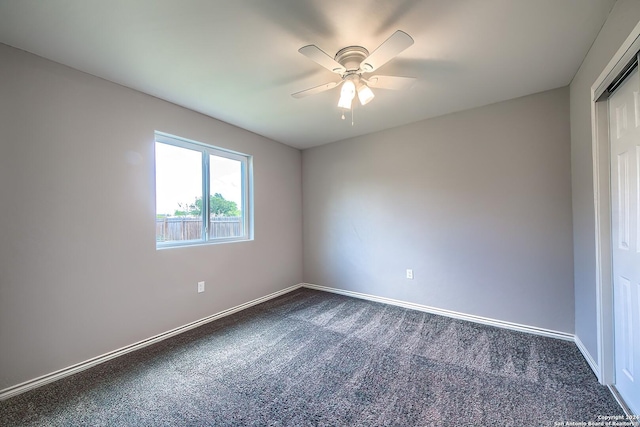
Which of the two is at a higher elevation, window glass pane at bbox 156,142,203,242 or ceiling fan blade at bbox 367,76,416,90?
ceiling fan blade at bbox 367,76,416,90

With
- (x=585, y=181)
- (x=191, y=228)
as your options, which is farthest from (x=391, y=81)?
(x=191, y=228)

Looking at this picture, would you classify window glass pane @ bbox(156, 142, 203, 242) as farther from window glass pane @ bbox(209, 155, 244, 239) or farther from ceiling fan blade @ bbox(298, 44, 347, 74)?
ceiling fan blade @ bbox(298, 44, 347, 74)

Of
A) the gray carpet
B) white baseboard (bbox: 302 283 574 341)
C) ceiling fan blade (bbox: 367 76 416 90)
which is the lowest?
the gray carpet

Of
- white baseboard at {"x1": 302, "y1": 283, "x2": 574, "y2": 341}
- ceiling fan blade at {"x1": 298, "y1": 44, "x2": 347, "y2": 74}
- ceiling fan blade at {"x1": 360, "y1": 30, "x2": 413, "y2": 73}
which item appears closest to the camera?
ceiling fan blade at {"x1": 360, "y1": 30, "x2": 413, "y2": 73}

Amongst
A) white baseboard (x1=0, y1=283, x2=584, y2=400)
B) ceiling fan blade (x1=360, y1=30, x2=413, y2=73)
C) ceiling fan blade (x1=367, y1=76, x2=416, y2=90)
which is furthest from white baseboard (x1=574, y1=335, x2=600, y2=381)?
ceiling fan blade (x1=360, y1=30, x2=413, y2=73)

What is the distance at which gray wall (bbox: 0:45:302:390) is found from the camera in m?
1.79

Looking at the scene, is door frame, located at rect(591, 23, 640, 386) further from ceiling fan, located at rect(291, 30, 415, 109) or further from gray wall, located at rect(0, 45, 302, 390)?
gray wall, located at rect(0, 45, 302, 390)

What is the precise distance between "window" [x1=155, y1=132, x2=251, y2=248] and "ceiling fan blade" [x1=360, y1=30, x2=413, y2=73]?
214cm

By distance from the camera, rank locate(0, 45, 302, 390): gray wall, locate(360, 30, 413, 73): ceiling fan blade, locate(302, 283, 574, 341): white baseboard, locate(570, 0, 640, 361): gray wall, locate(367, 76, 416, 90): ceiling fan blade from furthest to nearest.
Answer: locate(302, 283, 574, 341): white baseboard
locate(367, 76, 416, 90): ceiling fan blade
locate(0, 45, 302, 390): gray wall
locate(570, 0, 640, 361): gray wall
locate(360, 30, 413, 73): ceiling fan blade

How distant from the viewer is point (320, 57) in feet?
5.42

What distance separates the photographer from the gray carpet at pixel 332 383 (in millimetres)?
1555

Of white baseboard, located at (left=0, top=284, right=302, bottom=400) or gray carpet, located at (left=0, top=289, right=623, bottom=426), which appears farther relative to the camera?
white baseboard, located at (left=0, top=284, right=302, bottom=400)

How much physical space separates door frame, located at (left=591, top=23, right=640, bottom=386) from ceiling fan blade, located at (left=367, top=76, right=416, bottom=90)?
1.20 meters

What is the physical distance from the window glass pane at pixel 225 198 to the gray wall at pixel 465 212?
1.37m
